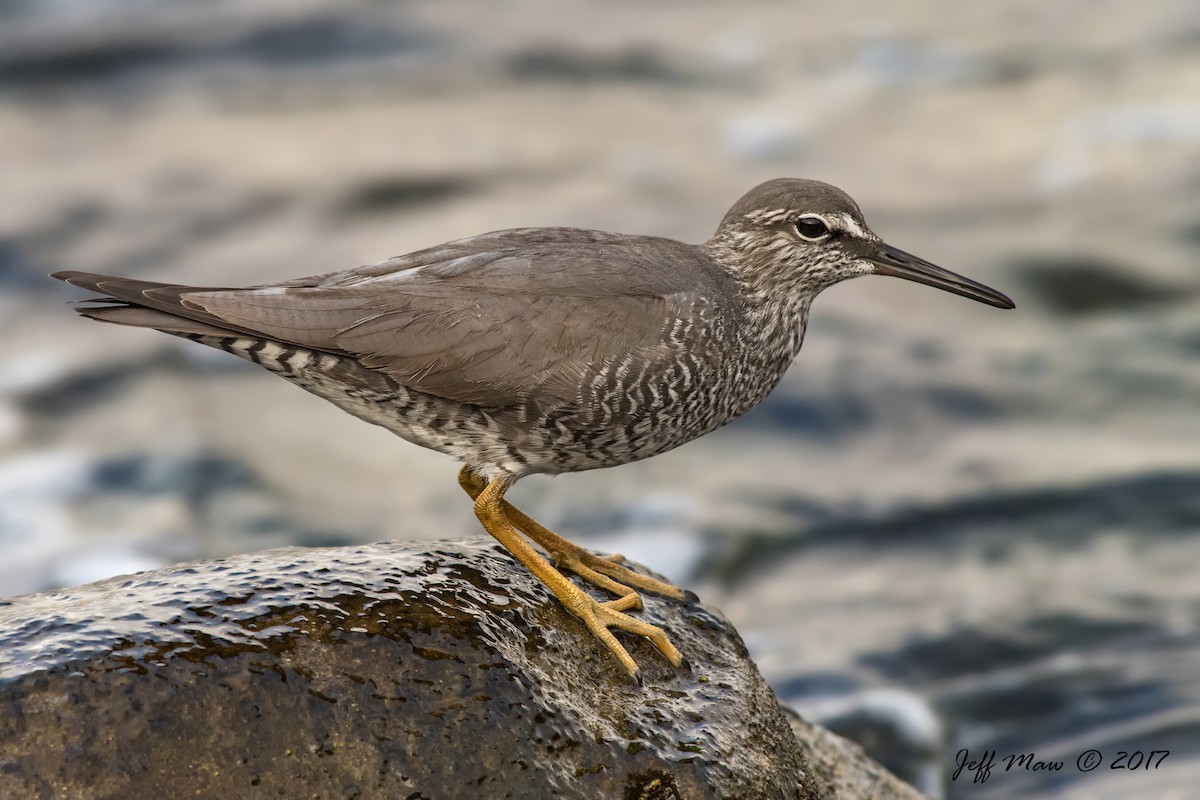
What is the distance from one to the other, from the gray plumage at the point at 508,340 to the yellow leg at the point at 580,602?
7.3 inches

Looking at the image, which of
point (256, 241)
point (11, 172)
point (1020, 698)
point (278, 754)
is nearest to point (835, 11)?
point (256, 241)

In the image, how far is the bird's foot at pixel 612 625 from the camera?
5.16 meters

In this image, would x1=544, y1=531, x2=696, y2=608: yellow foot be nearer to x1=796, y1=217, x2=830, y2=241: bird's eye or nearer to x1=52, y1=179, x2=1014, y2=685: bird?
x1=52, y1=179, x2=1014, y2=685: bird

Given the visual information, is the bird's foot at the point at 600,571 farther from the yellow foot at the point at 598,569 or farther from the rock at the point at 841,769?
the rock at the point at 841,769

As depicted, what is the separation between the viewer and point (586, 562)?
235 inches

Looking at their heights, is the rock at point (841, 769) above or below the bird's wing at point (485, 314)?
below

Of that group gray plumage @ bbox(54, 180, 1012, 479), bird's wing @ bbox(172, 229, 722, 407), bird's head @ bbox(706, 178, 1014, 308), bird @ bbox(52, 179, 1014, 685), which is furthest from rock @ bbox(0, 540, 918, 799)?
bird's head @ bbox(706, 178, 1014, 308)

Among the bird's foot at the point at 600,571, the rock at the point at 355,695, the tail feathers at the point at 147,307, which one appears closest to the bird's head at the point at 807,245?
the bird's foot at the point at 600,571

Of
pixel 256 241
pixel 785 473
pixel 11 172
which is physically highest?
pixel 11 172

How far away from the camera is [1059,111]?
1550 centimetres

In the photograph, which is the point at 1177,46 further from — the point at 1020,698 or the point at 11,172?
the point at 11,172

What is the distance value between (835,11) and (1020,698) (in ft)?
38.3

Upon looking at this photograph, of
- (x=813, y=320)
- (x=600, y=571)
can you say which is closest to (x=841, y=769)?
(x=600, y=571)

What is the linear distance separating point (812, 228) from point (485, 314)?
164 cm
